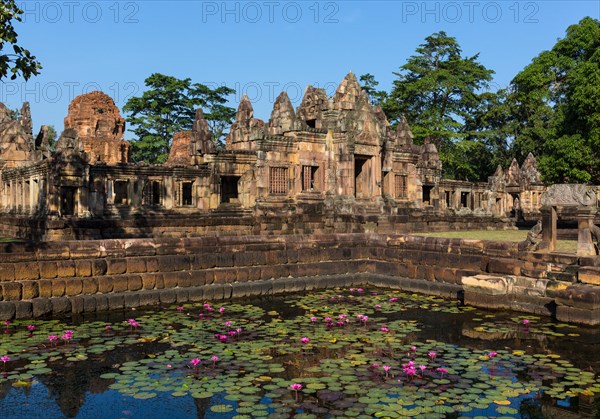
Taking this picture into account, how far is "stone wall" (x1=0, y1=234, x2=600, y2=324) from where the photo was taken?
33.2ft

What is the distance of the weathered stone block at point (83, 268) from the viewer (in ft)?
35.2

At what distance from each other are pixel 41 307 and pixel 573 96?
25195mm

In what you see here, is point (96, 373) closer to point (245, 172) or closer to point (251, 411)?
point (251, 411)

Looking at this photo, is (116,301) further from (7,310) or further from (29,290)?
(7,310)

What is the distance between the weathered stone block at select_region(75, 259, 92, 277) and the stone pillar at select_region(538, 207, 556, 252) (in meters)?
8.57

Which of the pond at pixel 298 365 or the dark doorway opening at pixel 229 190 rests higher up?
the dark doorway opening at pixel 229 190

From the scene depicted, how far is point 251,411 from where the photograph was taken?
5.62 m

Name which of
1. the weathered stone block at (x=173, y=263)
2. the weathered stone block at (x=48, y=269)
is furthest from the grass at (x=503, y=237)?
the weathered stone block at (x=48, y=269)

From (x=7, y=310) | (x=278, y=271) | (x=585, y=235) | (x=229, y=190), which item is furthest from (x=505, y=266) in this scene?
(x=229, y=190)

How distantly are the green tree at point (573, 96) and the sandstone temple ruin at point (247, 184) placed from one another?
4952 millimetres

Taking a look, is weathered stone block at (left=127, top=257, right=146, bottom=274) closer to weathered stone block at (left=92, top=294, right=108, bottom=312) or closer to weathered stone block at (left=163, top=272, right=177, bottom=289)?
weathered stone block at (left=163, top=272, right=177, bottom=289)

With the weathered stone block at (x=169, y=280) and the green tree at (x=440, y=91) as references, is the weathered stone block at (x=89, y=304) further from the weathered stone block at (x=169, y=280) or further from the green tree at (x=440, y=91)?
the green tree at (x=440, y=91)

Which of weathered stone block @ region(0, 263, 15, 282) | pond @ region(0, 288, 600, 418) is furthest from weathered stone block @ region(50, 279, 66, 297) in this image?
pond @ region(0, 288, 600, 418)

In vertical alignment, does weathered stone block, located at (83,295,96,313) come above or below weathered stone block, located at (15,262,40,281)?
below
